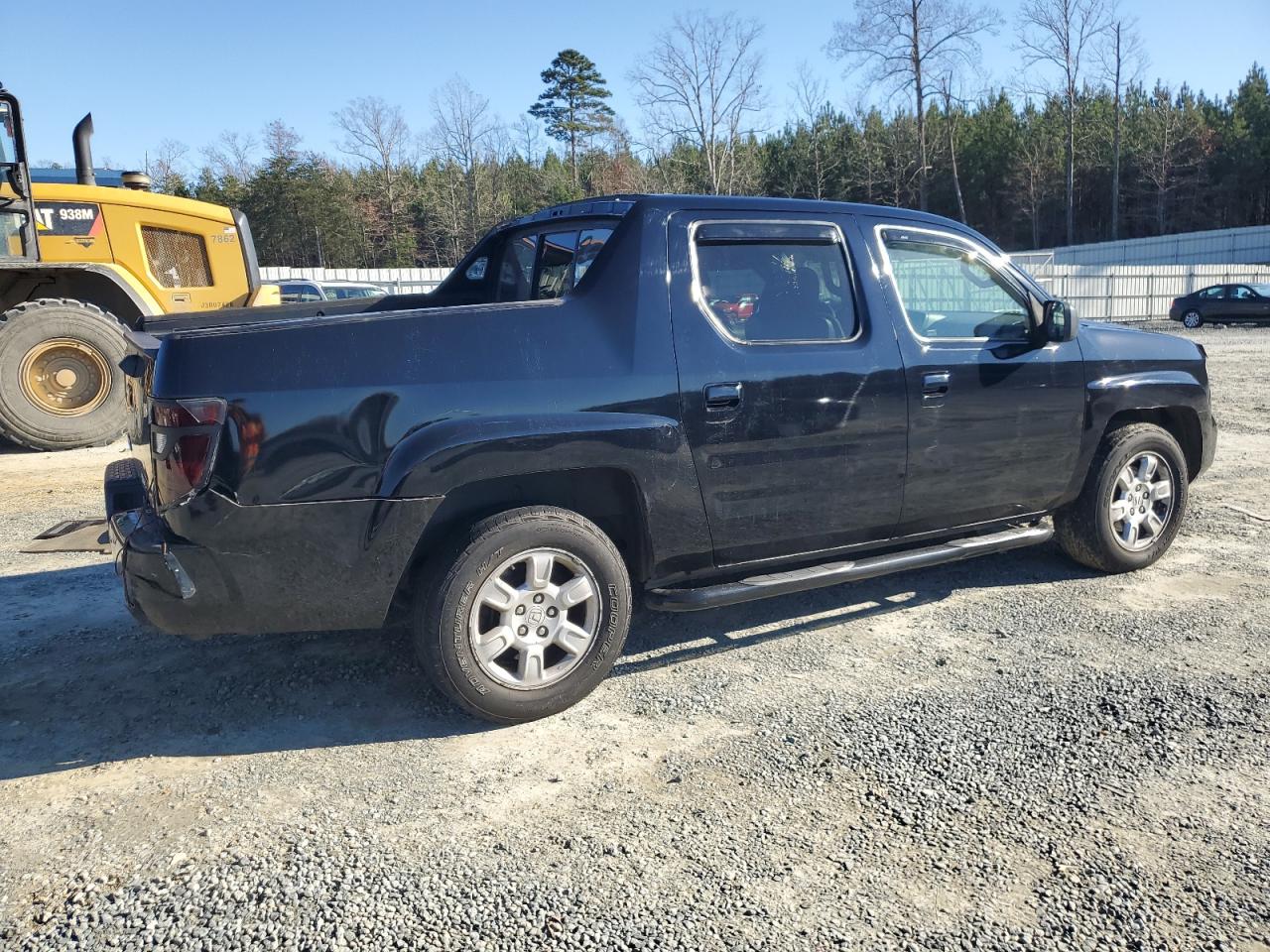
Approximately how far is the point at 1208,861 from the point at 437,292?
4348 millimetres

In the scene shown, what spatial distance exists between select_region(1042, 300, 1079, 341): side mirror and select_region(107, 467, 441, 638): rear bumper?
3.15m

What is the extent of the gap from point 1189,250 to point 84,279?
2125 inches

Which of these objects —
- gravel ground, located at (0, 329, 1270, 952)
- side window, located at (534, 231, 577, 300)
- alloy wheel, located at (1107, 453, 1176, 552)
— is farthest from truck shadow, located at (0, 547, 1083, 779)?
side window, located at (534, 231, 577, 300)

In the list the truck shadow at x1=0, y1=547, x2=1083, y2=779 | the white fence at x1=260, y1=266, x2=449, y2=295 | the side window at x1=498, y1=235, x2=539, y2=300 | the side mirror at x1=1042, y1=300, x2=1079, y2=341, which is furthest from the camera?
the white fence at x1=260, y1=266, x2=449, y2=295

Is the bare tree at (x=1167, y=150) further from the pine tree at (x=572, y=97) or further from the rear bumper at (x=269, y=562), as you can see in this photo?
the rear bumper at (x=269, y=562)

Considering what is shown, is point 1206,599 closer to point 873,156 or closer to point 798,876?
point 798,876

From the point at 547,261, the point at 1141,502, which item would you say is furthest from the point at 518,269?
the point at 1141,502

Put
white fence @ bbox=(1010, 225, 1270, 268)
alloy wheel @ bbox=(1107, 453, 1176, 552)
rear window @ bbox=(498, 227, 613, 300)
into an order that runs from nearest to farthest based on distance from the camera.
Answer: rear window @ bbox=(498, 227, 613, 300)
alloy wheel @ bbox=(1107, 453, 1176, 552)
white fence @ bbox=(1010, 225, 1270, 268)

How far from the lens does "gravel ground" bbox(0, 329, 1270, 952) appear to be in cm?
244

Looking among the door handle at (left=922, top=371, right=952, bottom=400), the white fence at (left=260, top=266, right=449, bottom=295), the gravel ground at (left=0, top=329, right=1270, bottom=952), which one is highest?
the white fence at (left=260, top=266, right=449, bottom=295)

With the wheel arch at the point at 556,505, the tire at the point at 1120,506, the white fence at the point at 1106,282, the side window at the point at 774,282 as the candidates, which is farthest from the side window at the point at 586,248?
the white fence at the point at 1106,282

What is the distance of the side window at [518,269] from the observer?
→ 4789 mm

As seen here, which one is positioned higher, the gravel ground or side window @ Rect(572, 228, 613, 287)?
side window @ Rect(572, 228, 613, 287)

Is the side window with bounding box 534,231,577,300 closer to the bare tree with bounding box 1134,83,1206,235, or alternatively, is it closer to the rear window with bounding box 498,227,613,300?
the rear window with bounding box 498,227,613,300
